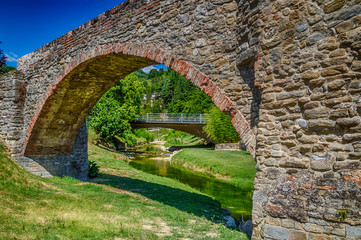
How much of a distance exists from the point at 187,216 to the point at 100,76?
5.05 metres

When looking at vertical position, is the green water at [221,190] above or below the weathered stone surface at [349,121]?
below

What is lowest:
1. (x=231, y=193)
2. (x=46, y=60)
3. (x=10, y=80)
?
(x=231, y=193)

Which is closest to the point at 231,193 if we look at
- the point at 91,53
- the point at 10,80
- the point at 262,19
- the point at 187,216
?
the point at 187,216

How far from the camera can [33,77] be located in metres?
9.74

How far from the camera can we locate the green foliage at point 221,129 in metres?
25.0

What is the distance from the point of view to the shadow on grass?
7.21 m

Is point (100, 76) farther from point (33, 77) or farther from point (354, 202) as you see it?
point (354, 202)

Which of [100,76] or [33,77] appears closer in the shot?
[100,76]

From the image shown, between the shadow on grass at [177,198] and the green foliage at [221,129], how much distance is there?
48.9 ft

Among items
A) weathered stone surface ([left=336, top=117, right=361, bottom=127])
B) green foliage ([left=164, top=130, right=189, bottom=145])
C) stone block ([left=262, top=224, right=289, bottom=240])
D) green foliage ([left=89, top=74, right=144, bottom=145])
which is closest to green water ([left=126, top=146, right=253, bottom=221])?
stone block ([left=262, top=224, right=289, bottom=240])

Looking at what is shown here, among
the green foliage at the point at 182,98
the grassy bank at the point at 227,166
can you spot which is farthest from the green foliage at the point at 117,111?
the green foliage at the point at 182,98

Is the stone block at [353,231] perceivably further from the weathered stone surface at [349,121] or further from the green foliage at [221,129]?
the green foliage at [221,129]

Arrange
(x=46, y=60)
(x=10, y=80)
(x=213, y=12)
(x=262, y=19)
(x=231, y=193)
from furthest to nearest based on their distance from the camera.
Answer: (x=231, y=193) → (x=10, y=80) → (x=46, y=60) → (x=213, y=12) → (x=262, y=19)

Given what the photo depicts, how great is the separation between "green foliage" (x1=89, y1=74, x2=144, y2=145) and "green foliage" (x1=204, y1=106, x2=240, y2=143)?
26.6ft
